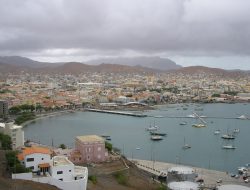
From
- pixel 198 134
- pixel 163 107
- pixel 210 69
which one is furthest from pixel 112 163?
pixel 210 69

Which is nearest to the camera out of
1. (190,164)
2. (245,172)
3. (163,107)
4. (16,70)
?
(245,172)

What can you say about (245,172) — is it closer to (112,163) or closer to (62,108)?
(112,163)

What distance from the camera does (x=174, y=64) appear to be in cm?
19012

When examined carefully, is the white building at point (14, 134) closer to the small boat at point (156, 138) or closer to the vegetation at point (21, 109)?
the small boat at point (156, 138)

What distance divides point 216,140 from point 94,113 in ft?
41.4

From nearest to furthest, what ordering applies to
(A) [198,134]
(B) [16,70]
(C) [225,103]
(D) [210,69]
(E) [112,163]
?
1. (E) [112,163]
2. (A) [198,134]
3. (C) [225,103]
4. (B) [16,70]
5. (D) [210,69]

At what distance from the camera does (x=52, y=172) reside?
754cm

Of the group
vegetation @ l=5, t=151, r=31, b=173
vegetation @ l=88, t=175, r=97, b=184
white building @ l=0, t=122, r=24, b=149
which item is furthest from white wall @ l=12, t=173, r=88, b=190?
white building @ l=0, t=122, r=24, b=149

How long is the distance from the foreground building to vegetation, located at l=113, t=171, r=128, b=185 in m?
1.16

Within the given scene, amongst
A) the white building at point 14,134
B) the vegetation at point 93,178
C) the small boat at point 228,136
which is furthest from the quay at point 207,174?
the small boat at point 228,136

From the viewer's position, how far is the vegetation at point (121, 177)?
8930mm

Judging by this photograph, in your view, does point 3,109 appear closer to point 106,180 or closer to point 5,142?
point 5,142

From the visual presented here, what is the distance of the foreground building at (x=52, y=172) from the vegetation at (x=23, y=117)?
46.6 ft

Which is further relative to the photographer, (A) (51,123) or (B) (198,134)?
(A) (51,123)
